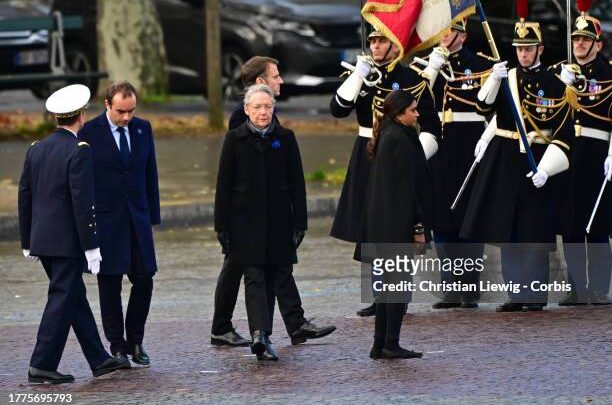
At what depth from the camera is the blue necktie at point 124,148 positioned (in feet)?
34.4

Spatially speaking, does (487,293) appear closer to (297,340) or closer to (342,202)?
(342,202)

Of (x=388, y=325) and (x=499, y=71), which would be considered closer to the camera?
(x=388, y=325)

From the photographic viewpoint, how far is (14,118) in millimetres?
24797

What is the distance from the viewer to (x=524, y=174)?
1221 cm

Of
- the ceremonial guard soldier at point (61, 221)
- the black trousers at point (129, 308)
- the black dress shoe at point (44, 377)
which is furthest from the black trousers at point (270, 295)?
the black dress shoe at point (44, 377)

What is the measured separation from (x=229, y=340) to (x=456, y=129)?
102 inches

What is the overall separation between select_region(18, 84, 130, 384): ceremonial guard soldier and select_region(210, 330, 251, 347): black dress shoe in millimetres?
1179

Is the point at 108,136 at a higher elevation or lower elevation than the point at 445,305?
higher

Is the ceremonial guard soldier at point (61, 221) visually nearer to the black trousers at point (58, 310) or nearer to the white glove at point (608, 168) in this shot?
the black trousers at point (58, 310)

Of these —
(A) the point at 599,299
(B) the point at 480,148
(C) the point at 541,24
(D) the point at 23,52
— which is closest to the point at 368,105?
(B) the point at 480,148

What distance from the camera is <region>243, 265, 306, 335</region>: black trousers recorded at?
10609 mm

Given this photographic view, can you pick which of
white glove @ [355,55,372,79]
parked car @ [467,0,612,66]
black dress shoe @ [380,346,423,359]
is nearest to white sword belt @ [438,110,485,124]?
white glove @ [355,55,372,79]

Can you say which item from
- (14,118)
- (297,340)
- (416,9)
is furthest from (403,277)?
(14,118)

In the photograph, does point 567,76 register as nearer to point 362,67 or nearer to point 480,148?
point 480,148
